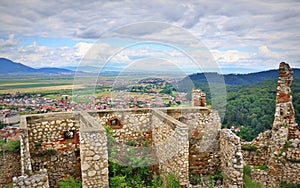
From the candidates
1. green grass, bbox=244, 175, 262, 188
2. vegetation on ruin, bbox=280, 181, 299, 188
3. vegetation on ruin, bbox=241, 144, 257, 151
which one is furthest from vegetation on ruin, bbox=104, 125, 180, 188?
vegetation on ruin, bbox=241, 144, 257, 151

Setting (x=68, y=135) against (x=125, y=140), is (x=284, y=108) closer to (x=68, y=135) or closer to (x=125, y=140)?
(x=125, y=140)

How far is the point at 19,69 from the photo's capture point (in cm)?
1789

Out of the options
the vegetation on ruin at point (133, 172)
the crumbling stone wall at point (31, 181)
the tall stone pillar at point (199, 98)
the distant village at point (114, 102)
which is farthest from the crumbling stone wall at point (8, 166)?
the tall stone pillar at point (199, 98)

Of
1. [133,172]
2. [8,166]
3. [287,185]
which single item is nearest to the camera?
[133,172]

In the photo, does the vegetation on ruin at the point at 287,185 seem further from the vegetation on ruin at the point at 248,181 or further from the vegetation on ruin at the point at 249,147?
the vegetation on ruin at the point at 249,147

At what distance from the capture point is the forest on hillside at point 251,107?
55.5 feet

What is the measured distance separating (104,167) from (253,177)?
211 inches

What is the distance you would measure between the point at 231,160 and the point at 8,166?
6.80m

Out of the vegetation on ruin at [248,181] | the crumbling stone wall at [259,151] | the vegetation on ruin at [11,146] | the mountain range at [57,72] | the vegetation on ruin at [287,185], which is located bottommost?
the vegetation on ruin at [287,185]

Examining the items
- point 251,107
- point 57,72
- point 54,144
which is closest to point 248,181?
point 54,144

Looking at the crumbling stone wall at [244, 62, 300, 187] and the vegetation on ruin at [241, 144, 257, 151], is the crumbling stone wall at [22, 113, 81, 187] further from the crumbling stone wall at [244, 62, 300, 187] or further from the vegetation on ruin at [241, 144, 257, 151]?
the vegetation on ruin at [241, 144, 257, 151]

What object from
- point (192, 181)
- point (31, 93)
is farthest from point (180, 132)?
point (31, 93)

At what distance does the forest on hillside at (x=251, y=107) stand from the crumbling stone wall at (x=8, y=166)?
1207 centimetres

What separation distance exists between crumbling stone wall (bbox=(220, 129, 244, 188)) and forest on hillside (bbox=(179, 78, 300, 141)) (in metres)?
8.22
